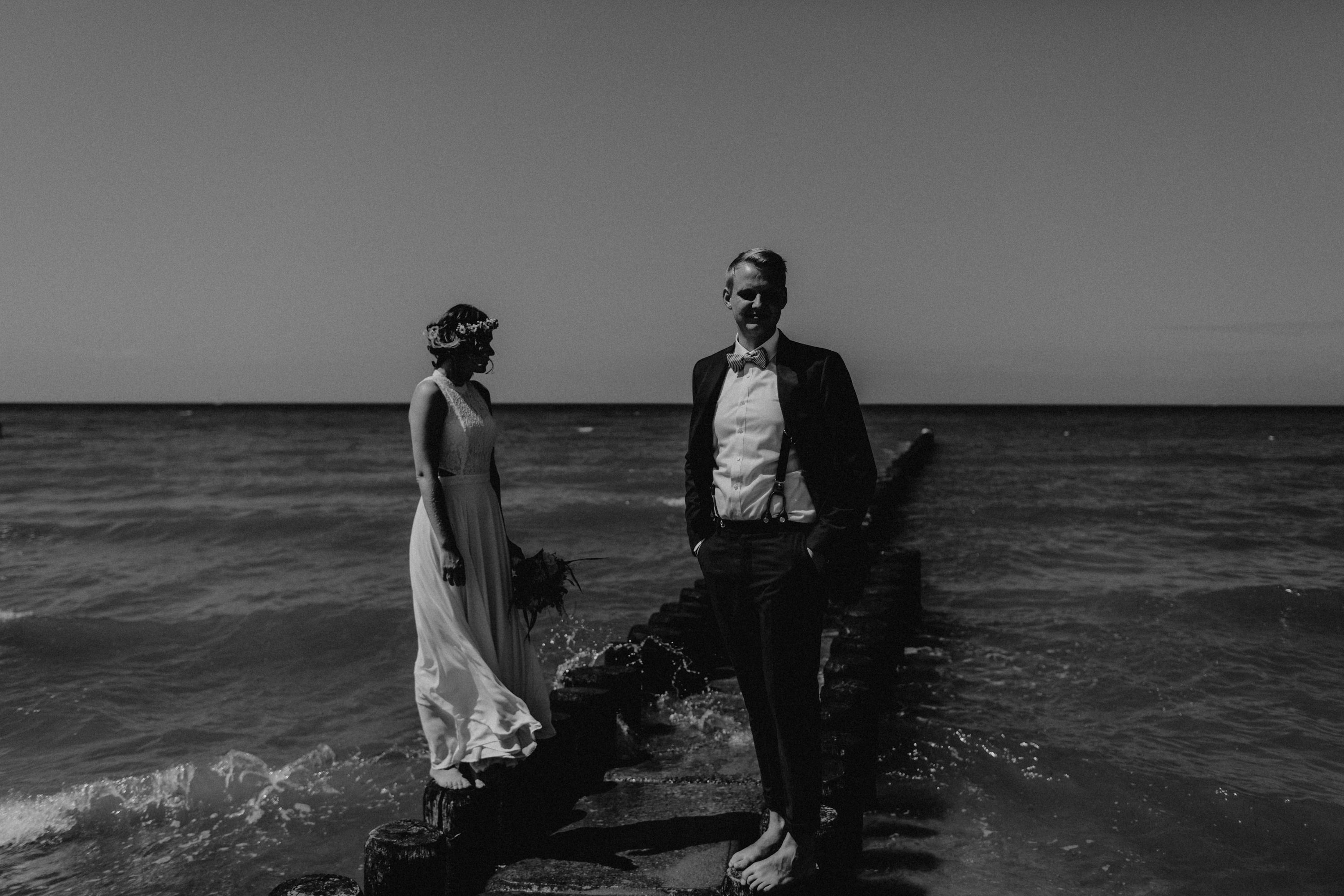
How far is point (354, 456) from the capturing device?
145 ft

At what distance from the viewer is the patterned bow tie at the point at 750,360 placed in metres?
3.42

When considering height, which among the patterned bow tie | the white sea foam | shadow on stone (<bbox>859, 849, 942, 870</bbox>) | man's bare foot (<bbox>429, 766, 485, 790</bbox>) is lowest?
the white sea foam

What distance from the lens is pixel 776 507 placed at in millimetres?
3396

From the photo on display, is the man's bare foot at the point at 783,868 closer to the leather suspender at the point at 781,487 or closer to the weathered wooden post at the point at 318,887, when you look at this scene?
the leather suspender at the point at 781,487

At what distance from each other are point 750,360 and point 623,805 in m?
2.34

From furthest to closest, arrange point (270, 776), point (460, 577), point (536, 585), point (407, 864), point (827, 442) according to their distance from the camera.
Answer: point (270, 776), point (536, 585), point (460, 577), point (407, 864), point (827, 442)

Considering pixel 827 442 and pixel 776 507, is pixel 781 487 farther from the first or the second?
pixel 827 442

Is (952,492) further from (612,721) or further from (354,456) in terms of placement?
(354,456)

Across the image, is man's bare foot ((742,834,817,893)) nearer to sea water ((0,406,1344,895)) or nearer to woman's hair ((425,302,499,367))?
sea water ((0,406,1344,895))

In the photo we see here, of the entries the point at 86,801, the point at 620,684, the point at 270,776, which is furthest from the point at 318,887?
the point at 86,801

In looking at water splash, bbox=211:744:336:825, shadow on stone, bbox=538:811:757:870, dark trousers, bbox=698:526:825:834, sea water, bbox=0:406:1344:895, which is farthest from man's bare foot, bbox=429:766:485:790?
Answer: water splash, bbox=211:744:336:825

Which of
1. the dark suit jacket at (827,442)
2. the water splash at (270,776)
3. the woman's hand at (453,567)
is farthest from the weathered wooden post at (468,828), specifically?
the water splash at (270,776)

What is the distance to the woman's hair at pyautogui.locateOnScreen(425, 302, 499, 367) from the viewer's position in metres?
4.35

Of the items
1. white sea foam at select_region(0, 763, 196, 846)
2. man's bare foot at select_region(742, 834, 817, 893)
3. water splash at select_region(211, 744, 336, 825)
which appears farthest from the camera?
water splash at select_region(211, 744, 336, 825)
